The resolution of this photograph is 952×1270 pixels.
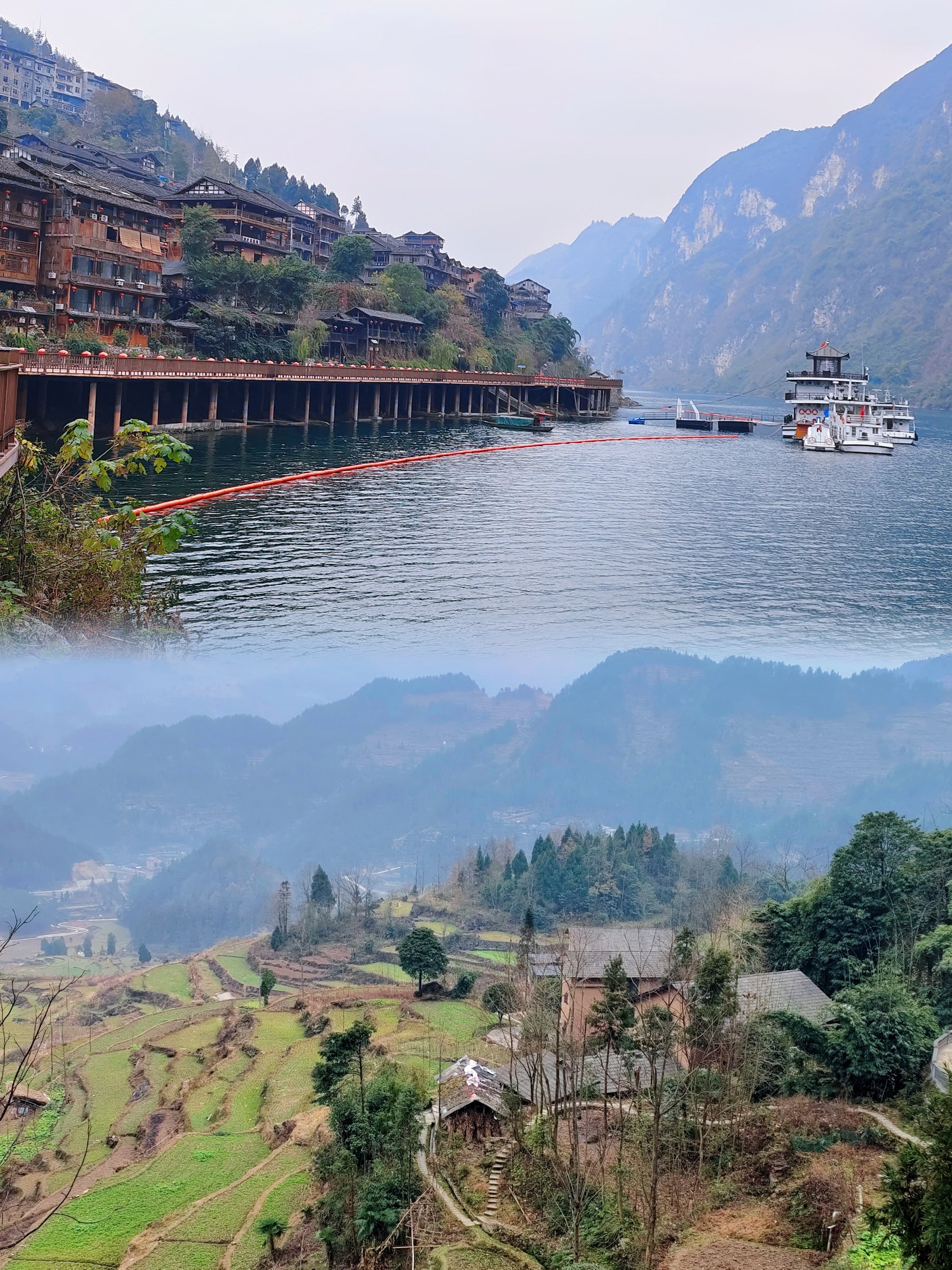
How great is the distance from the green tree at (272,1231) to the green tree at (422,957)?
12.8 metres

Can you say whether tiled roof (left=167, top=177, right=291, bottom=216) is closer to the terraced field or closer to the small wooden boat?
the small wooden boat

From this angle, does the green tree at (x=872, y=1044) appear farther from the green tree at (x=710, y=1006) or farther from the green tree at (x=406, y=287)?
the green tree at (x=406, y=287)

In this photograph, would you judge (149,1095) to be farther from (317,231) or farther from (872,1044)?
(317,231)

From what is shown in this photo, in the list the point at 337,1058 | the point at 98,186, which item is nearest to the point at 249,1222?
the point at 337,1058

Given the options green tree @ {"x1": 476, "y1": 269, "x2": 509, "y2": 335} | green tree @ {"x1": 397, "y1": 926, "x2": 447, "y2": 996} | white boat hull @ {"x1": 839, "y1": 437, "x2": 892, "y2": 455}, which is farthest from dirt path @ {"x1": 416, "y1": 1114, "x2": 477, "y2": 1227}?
green tree @ {"x1": 476, "y1": 269, "x2": 509, "y2": 335}

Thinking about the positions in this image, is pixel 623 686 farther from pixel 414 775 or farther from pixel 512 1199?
pixel 512 1199

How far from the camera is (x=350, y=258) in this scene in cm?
6831

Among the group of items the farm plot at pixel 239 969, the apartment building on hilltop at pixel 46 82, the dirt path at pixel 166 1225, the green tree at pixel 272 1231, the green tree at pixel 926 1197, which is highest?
the apartment building on hilltop at pixel 46 82

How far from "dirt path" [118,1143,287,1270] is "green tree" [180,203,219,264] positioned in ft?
140

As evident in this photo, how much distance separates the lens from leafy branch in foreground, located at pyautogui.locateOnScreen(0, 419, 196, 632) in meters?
12.0

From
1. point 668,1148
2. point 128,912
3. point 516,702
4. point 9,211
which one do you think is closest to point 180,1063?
point 668,1148

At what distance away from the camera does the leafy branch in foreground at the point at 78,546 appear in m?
12.0

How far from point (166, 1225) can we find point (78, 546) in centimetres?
1136

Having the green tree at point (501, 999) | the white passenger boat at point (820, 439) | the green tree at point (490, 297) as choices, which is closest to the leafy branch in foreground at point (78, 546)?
the green tree at point (501, 999)
